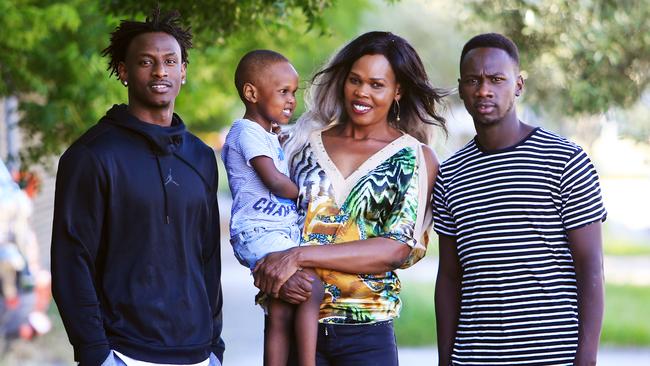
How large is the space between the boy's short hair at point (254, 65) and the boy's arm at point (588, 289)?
5.14 feet

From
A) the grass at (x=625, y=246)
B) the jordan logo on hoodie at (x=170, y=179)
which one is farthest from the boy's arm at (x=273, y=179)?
the grass at (x=625, y=246)

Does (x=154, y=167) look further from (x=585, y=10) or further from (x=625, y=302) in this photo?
(x=625, y=302)

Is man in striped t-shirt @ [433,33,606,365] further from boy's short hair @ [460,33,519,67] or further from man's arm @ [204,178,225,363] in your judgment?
man's arm @ [204,178,225,363]

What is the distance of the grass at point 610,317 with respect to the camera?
42.5 feet

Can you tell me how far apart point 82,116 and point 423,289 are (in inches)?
331

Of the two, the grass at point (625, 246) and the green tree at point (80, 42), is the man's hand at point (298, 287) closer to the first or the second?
the green tree at point (80, 42)

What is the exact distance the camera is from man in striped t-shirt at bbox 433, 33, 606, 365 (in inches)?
165

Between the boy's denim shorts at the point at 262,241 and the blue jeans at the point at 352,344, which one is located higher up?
the boy's denim shorts at the point at 262,241

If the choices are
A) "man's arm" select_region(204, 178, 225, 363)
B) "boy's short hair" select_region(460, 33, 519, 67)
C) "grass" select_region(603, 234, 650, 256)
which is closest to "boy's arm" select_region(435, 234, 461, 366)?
"boy's short hair" select_region(460, 33, 519, 67)

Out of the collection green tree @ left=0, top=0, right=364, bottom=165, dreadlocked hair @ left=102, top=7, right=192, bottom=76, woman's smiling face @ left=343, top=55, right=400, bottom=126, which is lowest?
woman's smiling face @ left=343, top=55, right=400, bottom=126

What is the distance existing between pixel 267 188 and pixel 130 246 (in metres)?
0.83

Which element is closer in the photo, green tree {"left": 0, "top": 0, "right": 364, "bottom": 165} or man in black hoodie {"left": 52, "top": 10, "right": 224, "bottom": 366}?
man in black hoodie {"left": 52, "top": 10, "right": 224, "bottom": 366}

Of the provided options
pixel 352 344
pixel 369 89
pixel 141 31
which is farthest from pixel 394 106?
pixel 141 31

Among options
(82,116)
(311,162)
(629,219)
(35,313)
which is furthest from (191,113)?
(629,219)
